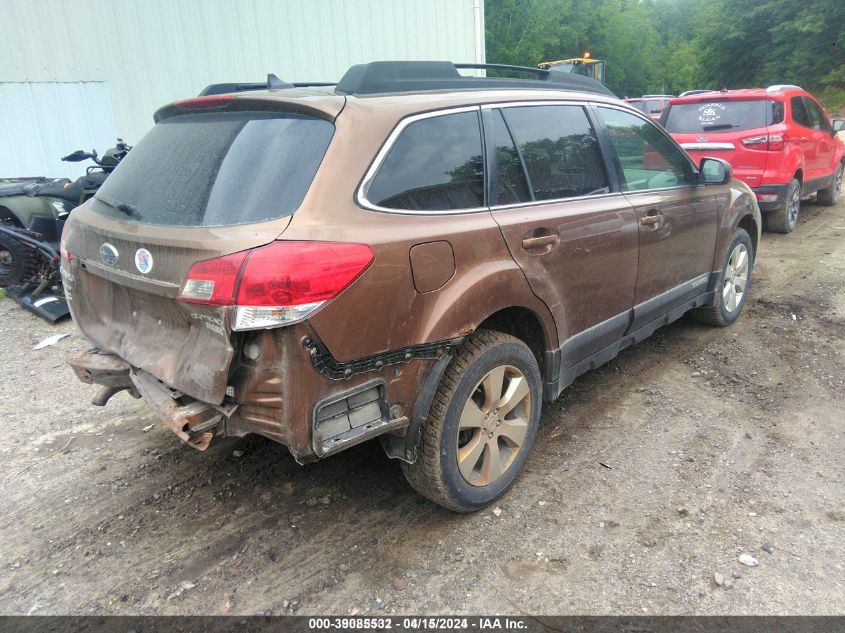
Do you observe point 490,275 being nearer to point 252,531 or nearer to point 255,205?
point 255,205

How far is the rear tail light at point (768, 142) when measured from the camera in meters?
7.48

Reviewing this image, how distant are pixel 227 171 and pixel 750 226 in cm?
457

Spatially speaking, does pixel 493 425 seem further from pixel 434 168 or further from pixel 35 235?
pixel 35 235

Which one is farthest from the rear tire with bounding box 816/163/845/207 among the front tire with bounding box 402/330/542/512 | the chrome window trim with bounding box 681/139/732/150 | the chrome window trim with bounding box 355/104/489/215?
the chrome window trim with bounding box 355/104/489/215

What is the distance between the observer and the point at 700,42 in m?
41.5

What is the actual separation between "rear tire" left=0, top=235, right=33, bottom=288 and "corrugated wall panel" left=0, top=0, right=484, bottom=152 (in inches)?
140

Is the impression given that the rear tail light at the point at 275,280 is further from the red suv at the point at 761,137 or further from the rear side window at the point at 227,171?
the red suv at the point at 761,137

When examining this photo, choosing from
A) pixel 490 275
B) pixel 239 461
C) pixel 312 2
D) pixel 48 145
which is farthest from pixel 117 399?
pixel 312 2

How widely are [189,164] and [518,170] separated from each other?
148 cm

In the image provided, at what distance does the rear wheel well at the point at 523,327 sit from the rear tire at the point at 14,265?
5187mm

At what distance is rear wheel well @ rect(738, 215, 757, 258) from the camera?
508 cm

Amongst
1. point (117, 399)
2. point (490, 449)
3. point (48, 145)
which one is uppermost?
point (48, 145)

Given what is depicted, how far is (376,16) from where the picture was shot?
11195mm

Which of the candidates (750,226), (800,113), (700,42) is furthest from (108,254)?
(700,42)
